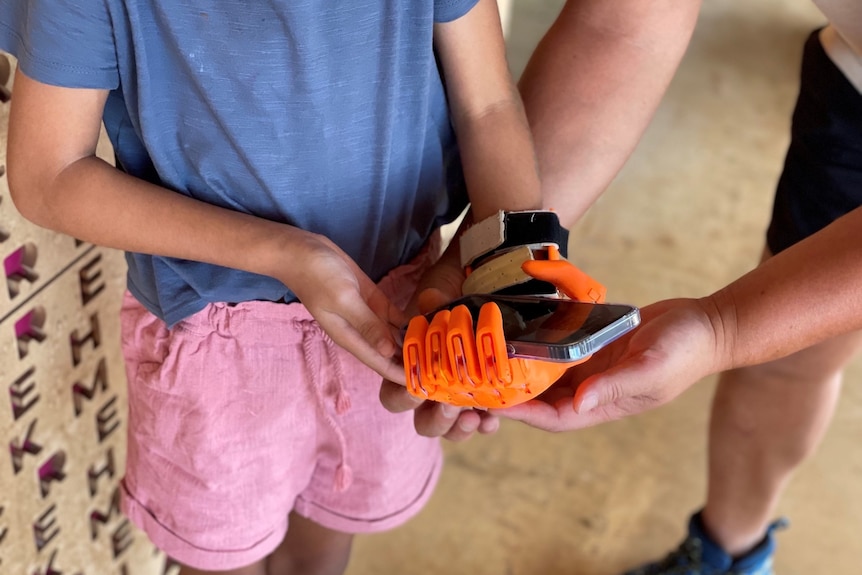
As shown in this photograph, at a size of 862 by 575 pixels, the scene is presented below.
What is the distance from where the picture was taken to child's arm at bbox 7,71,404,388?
0.65 meters

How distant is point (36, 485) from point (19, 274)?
0.81 feet

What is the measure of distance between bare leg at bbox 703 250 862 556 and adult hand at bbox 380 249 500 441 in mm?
530

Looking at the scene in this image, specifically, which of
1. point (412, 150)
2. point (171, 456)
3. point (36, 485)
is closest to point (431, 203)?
point (412, 150)

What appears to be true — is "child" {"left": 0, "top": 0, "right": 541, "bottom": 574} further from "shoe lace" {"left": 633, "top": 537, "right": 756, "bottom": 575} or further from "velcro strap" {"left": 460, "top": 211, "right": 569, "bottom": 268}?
"shoe lace" {"left": 633, "top": 537, "right": 756, "bottom": 575}

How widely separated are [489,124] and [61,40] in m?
0.36

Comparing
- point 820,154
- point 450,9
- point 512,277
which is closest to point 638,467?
point 820,154

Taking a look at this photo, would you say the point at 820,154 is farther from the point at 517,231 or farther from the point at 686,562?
the point at 686,562

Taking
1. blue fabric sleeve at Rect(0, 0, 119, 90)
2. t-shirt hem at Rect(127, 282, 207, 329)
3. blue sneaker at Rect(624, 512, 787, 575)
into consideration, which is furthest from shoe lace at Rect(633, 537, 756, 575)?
blue fabric sleeve at Rect(0, 0, 119, 90)

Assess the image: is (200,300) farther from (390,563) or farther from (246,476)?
(390,563)

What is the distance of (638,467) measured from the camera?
153 cm

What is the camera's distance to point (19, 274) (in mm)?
796

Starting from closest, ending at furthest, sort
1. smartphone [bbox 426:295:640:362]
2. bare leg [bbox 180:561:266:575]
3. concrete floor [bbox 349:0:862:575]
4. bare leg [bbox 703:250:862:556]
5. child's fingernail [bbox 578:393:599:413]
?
smartphone [bbox 426:295:640:362] → child's fingernail [bbox 578:393:599:413] → bare leg [bbox 180:561:266:575] → bare leg [bbox 703:250:862:556] → concrete floor [bbox 349:0:862:575]

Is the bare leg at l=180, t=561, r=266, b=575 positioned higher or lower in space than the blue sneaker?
higher

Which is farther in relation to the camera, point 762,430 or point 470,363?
point 762,430
